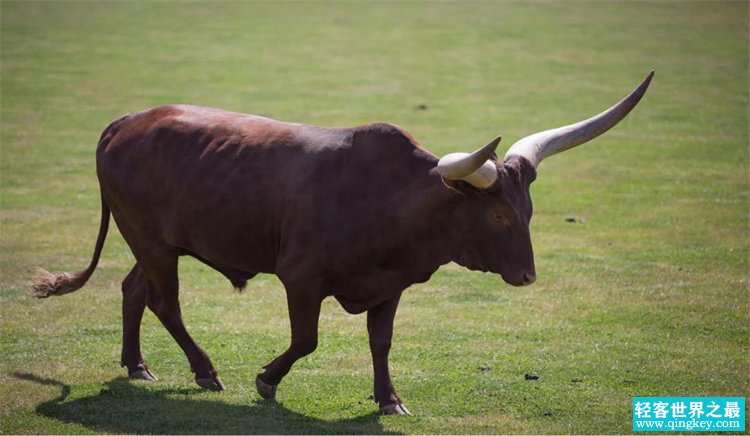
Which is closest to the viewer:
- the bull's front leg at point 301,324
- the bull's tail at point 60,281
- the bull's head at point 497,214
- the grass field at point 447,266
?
the bull's head at point 497,214

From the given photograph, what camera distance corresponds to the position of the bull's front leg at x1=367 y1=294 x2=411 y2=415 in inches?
331

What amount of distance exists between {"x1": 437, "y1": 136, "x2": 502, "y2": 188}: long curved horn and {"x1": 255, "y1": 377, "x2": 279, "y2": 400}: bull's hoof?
6.79ft

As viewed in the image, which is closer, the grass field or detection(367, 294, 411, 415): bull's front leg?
detection(367, 294, 411, 415): bull's front leg

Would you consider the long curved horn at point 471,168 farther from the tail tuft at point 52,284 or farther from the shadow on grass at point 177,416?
the tail tuft at point 52,284

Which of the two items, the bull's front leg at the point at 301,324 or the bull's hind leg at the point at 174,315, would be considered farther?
the bull's hind leg at the point at 174,315

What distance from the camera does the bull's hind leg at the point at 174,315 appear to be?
8945mm

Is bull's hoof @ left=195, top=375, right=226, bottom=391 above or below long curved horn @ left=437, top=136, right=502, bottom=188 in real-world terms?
below

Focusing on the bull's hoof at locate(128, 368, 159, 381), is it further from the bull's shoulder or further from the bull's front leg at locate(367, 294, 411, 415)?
the bull's shoulder

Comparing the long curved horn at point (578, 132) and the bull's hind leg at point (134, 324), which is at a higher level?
the long curved horn at point (578, 132)

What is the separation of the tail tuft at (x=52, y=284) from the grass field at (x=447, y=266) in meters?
0.50

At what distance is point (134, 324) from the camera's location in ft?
31.0

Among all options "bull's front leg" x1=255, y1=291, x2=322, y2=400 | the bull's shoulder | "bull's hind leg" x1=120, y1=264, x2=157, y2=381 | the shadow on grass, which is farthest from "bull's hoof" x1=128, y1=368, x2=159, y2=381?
the bull's shoulder

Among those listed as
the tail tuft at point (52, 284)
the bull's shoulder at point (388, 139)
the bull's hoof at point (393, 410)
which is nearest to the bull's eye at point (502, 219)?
the bull's shoulder at point (388, 139)

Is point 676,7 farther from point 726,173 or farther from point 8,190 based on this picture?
point 8,190
